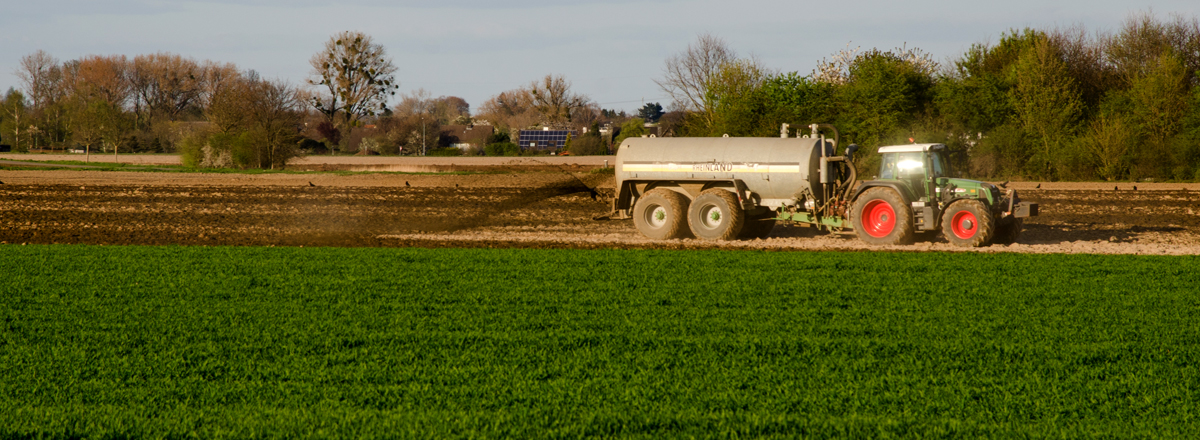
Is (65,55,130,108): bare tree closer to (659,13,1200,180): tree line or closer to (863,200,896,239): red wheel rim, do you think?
(659,13,1200,180): tree line

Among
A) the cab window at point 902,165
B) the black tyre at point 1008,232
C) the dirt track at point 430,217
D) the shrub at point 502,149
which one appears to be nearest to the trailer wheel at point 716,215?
the dirt track at point 430,217

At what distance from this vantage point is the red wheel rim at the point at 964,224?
1534 cm

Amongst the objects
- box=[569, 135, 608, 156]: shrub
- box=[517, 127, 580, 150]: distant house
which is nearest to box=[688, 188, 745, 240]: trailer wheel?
box=[569, 135, 608, 156]: shrub

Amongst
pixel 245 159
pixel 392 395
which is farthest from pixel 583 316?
pixel 245 159

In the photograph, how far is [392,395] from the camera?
19.8ft

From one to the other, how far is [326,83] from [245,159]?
127ft

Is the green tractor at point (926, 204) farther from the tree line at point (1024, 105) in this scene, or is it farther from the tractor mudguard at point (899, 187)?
the tree line at point (1024, 105)

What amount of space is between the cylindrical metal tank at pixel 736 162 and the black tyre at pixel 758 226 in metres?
0.63

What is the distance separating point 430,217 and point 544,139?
52939mm

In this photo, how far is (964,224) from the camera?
15.5 meters

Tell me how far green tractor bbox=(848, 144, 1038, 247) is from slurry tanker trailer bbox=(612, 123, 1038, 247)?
0.06 feet

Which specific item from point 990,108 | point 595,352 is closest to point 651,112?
point 990,108

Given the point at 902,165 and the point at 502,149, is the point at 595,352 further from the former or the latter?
the point at 502,149

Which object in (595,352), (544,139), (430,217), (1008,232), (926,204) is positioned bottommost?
(595,352)
